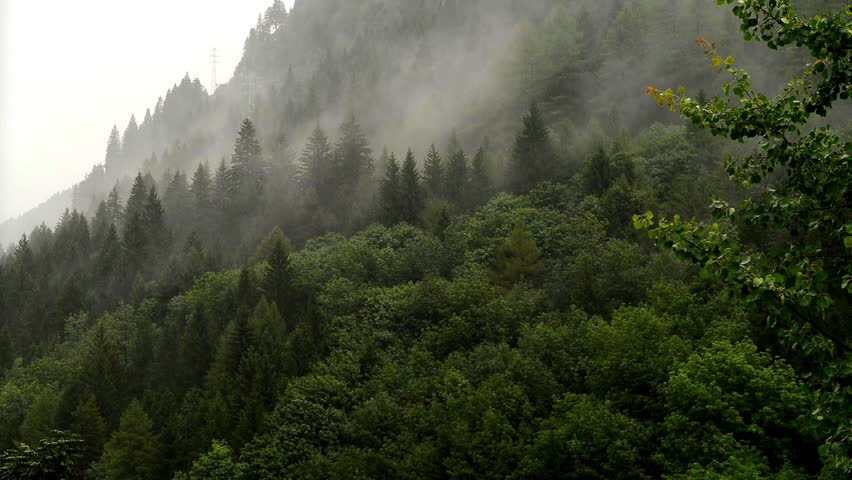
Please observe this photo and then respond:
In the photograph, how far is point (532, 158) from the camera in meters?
93.0

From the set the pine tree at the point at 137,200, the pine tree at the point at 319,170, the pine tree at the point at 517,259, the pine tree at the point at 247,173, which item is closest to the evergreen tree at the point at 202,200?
the pine tree at the point at 247,173

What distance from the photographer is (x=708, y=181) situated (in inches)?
2815

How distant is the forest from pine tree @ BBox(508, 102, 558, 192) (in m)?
0.41

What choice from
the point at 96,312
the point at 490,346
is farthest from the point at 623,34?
the point at 96,312

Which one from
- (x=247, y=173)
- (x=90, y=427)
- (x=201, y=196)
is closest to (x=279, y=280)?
(x=90, y=427)

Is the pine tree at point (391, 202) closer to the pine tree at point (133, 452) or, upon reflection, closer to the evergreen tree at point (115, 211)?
the pine tree at point (133, 452)

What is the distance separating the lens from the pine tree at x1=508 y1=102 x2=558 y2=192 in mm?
90500

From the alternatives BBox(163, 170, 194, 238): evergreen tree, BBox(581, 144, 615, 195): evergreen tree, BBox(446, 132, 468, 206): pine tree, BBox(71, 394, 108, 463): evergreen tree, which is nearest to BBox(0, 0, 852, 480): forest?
BBox(71, 394, 108, 463): evergreen tree

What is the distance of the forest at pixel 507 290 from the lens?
9320 mm

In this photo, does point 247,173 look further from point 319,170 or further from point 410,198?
point 410,198

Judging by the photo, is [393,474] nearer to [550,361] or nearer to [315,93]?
[550,361]

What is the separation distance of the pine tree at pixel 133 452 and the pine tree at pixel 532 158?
53042 mm

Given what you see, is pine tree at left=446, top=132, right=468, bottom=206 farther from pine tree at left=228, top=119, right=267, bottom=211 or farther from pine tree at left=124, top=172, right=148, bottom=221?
pine tree at left=124, top=172, right=148, bottom=221

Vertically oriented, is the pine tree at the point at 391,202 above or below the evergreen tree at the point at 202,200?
below
